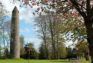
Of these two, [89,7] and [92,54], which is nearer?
[92,54]

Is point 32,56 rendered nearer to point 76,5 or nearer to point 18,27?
point 18,27

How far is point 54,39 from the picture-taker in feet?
222

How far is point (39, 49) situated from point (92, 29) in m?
70.7

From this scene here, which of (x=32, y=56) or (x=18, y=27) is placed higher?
(x=18, y=27)

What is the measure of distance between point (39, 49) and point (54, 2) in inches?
2773

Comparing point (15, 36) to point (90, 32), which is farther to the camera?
point (15, 36)

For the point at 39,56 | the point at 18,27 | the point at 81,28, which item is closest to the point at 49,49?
the point at 39,56

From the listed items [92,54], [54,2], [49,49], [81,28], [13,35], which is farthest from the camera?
[49,49]

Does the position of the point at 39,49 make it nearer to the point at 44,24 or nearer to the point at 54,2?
the point at 44,24

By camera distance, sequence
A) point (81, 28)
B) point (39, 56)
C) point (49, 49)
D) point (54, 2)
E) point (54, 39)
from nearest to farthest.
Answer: point (54, 2), point (81, 28), point (54, 39), point (49, 49), point (39, 56)

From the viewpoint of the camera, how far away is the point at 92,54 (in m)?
8.86

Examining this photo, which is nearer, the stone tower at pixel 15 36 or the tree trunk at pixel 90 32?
the tree trunk at pixel 90 32

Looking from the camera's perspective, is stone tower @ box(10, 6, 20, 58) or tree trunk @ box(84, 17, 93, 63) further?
stone tower @ box(10, 6, 20, 58)

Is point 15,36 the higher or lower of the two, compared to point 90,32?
higher
